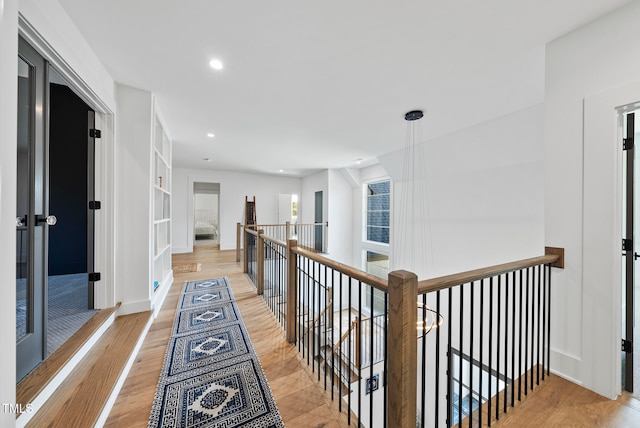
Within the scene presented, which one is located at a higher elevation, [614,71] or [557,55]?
[557,55]

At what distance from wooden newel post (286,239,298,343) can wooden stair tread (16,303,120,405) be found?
147cm

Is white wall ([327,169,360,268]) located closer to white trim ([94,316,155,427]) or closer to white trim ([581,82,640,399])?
white trim ([94,316,155,427])

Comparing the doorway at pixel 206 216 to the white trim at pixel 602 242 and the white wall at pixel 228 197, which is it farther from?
the white trim at pixel 602 242

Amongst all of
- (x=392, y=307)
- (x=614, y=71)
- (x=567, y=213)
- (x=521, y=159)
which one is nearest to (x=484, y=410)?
(x=392, y=307)

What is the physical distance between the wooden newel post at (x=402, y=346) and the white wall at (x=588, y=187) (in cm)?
144

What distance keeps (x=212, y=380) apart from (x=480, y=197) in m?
3.69

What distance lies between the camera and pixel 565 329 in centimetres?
165

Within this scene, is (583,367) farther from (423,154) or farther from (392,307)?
(423,154)

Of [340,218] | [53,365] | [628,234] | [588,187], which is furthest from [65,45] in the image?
[340,218]

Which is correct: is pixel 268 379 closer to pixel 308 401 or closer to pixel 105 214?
pixel 308 401

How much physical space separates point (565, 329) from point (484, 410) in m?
0.81

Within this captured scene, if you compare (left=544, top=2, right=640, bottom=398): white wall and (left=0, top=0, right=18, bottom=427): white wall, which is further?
(left=544, top=2, right=640, bottom=398): white wall

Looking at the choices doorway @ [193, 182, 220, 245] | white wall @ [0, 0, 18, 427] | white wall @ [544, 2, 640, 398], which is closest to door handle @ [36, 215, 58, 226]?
white wall @ [0, 0, 18, 427]

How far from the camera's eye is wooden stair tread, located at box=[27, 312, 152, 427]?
1254 millimetres
